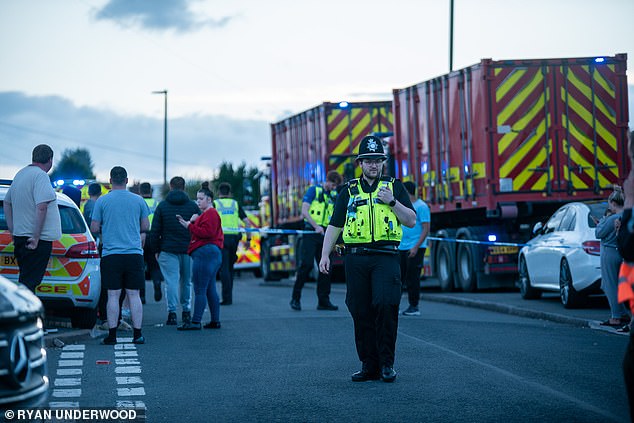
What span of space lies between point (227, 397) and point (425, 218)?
8024 mm

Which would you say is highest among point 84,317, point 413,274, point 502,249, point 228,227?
point 228,227

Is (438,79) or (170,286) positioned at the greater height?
(438,79)

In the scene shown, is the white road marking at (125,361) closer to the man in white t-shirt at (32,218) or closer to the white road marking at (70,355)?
the white road marking at (70,355)

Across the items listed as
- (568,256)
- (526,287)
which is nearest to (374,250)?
(568,256)

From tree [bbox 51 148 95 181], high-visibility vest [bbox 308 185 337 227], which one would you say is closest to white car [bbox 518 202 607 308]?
high-visibility vest [bbox 308 185 337 227]

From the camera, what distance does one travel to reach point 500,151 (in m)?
21.4

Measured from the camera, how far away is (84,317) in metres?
14.4

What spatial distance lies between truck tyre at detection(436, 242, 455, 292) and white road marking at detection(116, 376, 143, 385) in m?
13.9

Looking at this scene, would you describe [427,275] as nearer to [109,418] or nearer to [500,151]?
[500,151]

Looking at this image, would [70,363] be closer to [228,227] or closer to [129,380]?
[129,380]

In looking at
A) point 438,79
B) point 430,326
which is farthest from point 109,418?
point 438,79

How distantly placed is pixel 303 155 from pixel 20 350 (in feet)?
81.7

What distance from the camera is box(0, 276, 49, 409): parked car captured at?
18.8 feet

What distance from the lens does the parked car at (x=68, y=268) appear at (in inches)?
527
